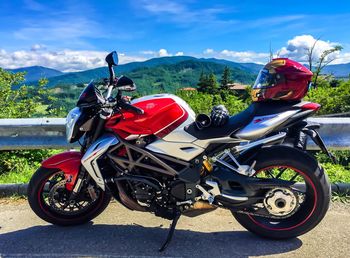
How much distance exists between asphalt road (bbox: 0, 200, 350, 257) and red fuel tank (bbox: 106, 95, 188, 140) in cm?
97

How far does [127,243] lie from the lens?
3.30m

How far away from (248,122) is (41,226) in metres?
2.22

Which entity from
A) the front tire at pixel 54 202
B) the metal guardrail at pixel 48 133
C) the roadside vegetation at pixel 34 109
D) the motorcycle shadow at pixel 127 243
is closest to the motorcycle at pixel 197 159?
the motorcycle shadow at pixel 127 243

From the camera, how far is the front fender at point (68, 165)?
11.3 feet

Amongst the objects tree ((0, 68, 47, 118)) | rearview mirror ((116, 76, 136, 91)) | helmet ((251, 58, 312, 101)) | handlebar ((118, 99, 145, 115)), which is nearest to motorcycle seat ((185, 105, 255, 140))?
helmet ((251, 58, 312, 101))

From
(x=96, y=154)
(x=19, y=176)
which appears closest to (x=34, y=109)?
(x=19, y=176)

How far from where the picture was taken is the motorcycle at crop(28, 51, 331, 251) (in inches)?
→ 122

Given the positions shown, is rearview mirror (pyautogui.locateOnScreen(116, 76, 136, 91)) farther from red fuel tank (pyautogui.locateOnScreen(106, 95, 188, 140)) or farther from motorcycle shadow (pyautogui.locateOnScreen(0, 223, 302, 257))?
motorcycle shadow (pyautogui.locateOnScreen(0, 223, 302, 257))

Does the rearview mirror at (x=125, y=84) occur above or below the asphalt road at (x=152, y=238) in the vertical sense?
above

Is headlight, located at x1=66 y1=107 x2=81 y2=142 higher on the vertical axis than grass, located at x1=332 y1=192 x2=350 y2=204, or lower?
higher

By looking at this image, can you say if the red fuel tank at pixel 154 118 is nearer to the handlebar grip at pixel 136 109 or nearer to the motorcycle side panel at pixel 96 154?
the handlebar grip at pixel 136 109

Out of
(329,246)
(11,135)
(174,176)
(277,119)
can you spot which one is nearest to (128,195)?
(174,176)

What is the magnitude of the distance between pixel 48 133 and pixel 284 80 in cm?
287

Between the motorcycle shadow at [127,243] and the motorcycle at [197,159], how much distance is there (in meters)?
0.14
